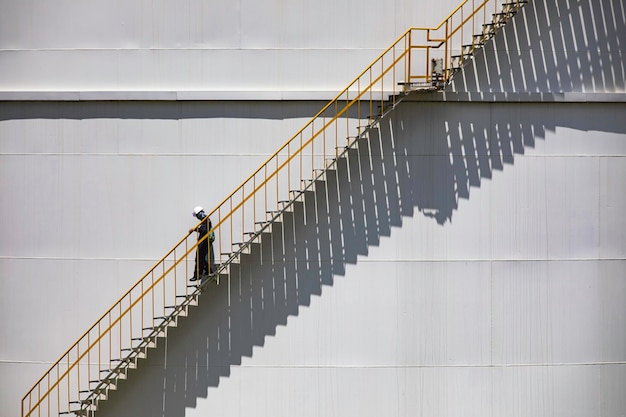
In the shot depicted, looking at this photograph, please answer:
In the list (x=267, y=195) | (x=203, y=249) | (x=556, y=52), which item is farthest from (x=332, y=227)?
(x=556, y=52)

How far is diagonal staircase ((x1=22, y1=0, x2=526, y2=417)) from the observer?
38.9ft

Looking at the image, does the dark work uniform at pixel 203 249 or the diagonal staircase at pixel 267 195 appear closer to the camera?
the dark work uniform at pixel 203 249

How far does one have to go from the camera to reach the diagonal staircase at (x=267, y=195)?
11859mm

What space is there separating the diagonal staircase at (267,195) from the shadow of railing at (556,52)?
1.13 feet

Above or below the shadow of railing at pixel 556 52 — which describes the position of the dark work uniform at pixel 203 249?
below

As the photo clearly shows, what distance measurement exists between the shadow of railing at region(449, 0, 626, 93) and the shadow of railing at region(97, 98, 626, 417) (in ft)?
2.10

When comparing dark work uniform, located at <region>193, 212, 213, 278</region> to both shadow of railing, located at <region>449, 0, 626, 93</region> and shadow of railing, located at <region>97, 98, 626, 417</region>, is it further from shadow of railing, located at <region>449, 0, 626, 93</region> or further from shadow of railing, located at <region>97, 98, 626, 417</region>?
shadow of railing, located at <region>449, 0, 626, 93</region>

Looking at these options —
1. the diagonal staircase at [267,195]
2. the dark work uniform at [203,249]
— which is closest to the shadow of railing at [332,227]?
the diagonal staircase at [267,195]

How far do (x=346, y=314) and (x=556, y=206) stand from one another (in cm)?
484

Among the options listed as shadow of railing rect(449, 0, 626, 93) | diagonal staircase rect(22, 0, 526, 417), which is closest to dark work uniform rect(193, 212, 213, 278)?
diagonal staircase rect(22, 0, 526, 417)

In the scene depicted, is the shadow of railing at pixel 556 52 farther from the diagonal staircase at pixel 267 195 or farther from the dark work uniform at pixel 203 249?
the dark work uniform at pixel 203 249

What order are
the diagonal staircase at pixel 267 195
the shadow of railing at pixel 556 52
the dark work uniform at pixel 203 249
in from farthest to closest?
the shadow of railing at pixel 556 52 → the diagonal staircase at pixel 267 195 → the dark work uniform at pixel 203 249

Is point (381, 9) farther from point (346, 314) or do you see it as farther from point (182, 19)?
point (346, 314)

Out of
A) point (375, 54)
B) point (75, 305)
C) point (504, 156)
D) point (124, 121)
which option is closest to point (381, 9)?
point (375, 54)
